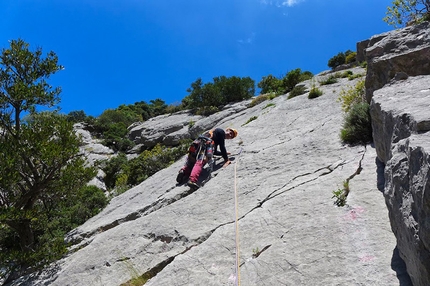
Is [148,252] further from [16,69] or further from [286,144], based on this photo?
[16,69]

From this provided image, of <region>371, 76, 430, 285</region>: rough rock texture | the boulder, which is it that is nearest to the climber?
the boulder

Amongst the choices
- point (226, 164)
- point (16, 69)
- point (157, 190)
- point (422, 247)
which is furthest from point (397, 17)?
point (16, 69)

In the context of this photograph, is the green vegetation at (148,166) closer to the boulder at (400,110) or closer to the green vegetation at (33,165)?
the green vegetation at (33,165)

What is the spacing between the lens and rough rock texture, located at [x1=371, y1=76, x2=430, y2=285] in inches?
110

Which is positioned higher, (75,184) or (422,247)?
(75,184)

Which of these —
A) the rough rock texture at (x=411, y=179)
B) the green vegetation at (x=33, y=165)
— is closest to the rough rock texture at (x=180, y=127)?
the green vegetation at (x=33, y=165)

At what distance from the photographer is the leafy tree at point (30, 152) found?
385 inches

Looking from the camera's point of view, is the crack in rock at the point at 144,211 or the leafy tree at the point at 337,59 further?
the leafy tree at the point at 337,59

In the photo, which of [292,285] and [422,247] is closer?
[422,247]

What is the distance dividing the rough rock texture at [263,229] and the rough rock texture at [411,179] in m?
0.80

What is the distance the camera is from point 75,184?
11828mm

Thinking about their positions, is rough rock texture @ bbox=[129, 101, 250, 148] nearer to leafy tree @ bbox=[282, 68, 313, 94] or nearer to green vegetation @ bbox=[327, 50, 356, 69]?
leafy tree @ bbox=[282, 68, 313, 94]

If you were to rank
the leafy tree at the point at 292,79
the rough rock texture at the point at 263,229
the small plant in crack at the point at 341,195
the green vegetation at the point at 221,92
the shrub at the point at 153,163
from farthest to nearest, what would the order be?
the green vegetation at the point at 221,92 < the leafy tree at the point at 292,79 < the shrub at the point at 153,163 < the small plant in crack at the point at 341,195 < the rough rock texture at the point at 263,229

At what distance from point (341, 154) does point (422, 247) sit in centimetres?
510
